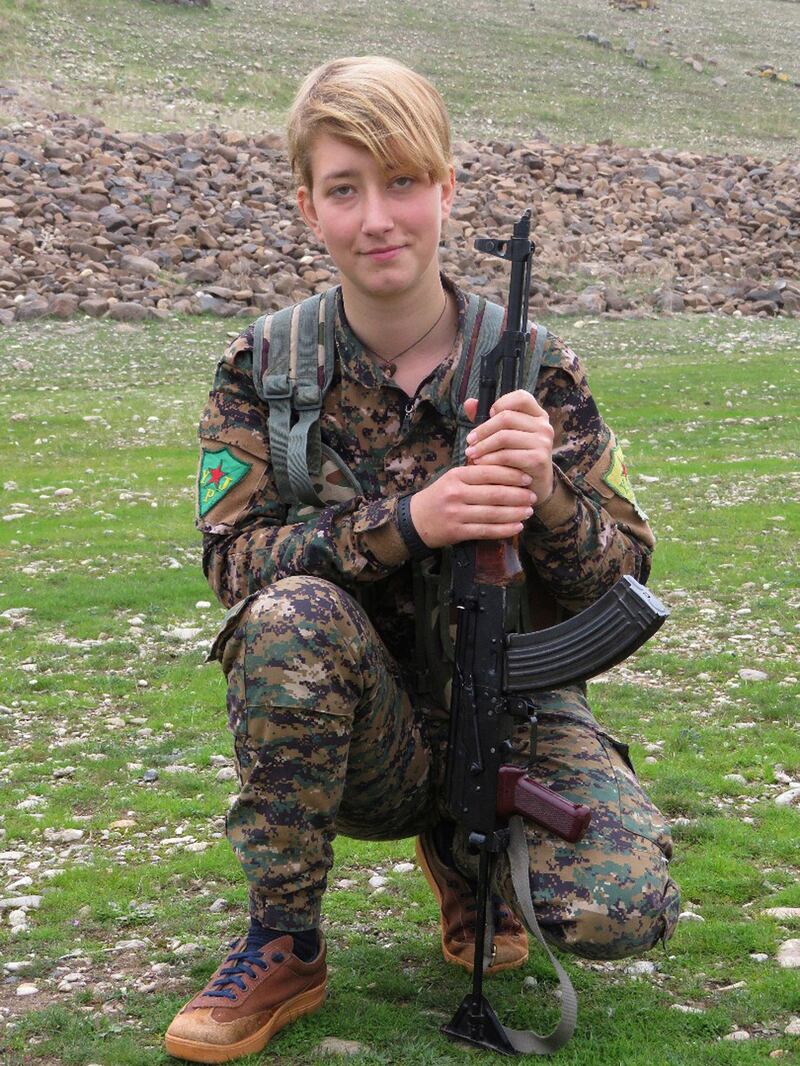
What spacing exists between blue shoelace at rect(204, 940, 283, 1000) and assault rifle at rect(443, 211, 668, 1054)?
1.68 feet

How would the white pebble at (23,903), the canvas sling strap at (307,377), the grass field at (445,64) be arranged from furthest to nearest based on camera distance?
the grass field at (445,64)
the white pebble at (23,903)
the canvas sling strap at (307,377)

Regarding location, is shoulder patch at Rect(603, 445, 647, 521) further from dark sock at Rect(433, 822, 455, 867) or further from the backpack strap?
dark sock at Rect(433, 822, 455, 867)

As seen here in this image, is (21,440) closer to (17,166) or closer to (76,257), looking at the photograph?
(76,257)

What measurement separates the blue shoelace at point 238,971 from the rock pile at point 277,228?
1802 centimetres

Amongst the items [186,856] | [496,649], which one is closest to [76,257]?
[186,856]

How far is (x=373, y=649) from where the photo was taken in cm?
357

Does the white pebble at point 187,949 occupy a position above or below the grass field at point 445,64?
below

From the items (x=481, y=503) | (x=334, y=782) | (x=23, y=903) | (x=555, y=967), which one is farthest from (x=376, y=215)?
(x=23, y=903)

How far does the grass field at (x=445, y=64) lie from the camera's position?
38.1m

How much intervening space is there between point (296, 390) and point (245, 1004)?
1.63 meters

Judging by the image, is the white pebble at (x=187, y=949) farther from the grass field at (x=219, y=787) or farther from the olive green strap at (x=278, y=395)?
the olive green strap at (x=278, y=395)

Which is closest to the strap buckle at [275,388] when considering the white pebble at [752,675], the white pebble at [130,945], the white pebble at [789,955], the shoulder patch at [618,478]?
the shoulder patch at [618,478]

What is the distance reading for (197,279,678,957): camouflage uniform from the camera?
11.2ft

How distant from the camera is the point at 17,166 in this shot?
84.2ft
